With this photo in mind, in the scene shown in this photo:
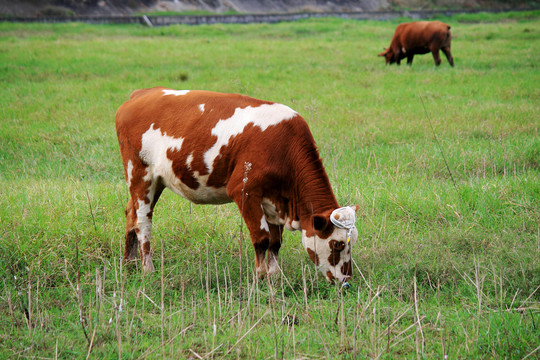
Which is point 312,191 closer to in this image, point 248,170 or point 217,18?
point 248,170

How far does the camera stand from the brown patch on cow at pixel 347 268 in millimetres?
4164

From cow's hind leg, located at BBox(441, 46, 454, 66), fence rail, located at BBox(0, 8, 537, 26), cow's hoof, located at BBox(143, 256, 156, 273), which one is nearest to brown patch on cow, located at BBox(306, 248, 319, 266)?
cow's hoof, located at BBox(143, 256, 156, 273)

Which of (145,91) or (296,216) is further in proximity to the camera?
(145,91)

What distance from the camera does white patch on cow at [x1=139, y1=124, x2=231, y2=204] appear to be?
14.5ft

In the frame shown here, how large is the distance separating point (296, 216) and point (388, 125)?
193 inches

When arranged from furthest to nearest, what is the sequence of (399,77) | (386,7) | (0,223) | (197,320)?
(386,7)
(399,77)
(0,223)
(197,320)

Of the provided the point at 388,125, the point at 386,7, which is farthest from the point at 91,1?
the point at 388,125

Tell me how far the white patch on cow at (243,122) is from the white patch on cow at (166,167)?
199mm

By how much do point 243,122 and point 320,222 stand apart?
0.99 meters

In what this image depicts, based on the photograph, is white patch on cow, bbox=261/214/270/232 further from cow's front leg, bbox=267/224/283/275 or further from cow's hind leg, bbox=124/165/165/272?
cow's hind leg, bbox=124/165/165/272

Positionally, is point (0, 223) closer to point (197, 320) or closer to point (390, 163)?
point (197, 320)

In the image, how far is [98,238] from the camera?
4934mm

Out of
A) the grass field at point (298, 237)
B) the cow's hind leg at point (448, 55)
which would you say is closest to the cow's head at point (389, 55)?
the cow's hind leg at point (448, 55)

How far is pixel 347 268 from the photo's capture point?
4180 millimetres
